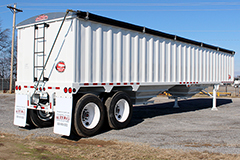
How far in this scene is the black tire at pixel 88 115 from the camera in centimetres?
682

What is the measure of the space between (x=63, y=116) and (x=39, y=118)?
6.90 ft

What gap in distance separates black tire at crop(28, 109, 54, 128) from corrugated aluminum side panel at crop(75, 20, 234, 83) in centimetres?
Result: 233

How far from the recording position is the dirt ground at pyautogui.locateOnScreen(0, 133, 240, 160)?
5.33 meters

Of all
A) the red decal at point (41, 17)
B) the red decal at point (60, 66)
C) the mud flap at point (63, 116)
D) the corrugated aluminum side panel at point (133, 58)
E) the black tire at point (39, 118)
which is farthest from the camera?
the black tire at point (39, 118)

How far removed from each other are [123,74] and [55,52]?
2443 millimetres

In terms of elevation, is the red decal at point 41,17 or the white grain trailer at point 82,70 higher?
the red decal at point 41,17

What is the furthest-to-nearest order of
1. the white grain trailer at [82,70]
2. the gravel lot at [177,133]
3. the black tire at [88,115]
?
the white grain trailer at [82,70], the black tire at [88,115], the gravel lot at [177,133]

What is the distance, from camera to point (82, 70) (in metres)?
7.21

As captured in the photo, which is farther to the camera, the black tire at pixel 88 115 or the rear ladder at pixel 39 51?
the rear ladder at pixel 39 51

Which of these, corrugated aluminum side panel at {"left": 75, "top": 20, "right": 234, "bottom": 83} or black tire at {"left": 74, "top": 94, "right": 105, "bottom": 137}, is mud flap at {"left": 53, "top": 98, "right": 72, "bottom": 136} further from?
corrugated aluminum side panel at {"left": 75, "top": 20, "right": 234, "bottom": 83}

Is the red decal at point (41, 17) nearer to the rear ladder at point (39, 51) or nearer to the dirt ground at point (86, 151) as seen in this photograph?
the rear ladder at point (39, 51)

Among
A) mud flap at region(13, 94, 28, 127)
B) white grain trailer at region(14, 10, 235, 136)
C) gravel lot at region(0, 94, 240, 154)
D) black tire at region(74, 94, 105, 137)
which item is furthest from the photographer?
mud flap at region(13, 94, 28, 127)

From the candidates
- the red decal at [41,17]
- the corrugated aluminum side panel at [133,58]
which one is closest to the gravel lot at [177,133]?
the corrugated aluminum side panel at [133,58]

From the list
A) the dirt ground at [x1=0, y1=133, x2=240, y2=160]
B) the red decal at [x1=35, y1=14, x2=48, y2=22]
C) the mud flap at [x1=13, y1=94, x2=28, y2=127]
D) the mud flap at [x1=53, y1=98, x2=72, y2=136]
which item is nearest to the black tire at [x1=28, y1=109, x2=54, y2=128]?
the mud flap at [x1=13, y1=94, x2=28, y2=127]
